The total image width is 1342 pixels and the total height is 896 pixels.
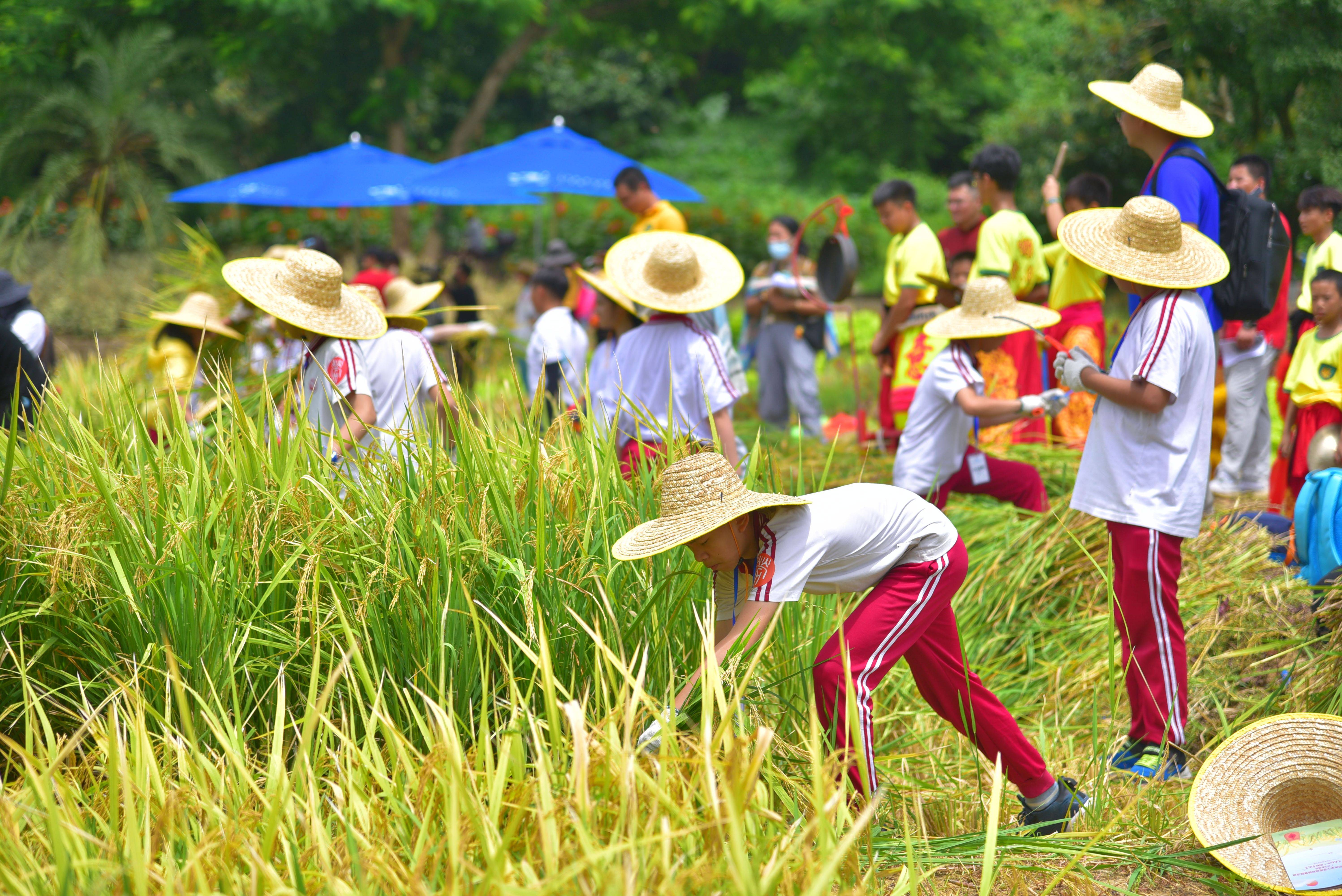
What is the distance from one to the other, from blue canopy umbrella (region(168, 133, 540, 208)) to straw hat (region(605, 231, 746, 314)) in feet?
18.1

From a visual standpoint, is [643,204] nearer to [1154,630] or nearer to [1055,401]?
[1055,401]

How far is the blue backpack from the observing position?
3621 mm

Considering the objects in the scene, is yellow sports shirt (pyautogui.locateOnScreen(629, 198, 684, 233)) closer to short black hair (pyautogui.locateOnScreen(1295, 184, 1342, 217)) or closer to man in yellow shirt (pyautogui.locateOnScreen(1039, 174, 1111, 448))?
man in yellow shirt (pyautogui.locateOnScreen(1039, 174, 1111, 448))

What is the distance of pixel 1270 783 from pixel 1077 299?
3.75 meters

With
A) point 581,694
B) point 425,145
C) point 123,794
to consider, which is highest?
point 123,794

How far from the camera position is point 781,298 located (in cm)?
831

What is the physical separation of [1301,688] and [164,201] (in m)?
16.4

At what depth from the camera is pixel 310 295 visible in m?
4.09

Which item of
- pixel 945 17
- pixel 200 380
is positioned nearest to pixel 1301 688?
pixel 200 380

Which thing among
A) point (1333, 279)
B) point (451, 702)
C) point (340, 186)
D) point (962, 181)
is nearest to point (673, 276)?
point (451, 702)

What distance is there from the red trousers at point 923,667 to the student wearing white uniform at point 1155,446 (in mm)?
566

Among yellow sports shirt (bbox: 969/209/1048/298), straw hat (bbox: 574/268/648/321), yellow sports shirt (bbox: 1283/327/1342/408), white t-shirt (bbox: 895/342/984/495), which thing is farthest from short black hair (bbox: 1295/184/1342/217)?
straw hat (bbox: 574/268/648/321)

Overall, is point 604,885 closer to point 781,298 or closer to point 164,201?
point 781,298

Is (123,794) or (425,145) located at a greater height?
(123,794)
